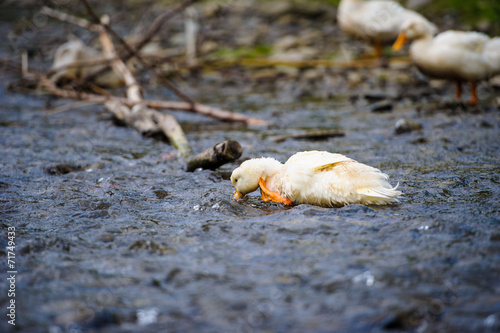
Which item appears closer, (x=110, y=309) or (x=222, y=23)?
(x=110, y=309)

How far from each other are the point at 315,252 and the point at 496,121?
15.4ft

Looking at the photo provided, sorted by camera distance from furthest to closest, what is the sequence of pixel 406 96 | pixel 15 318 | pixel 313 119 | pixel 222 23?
pixel 222 23, pixel 406 96, pixel 313 119, pixel 15 318

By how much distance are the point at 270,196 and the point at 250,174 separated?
24 cm

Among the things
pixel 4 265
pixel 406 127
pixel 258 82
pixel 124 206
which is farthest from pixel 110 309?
pixel 258 82

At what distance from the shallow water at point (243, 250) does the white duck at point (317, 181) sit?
4.5 inches

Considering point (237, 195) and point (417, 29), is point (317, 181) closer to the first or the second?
point (237, 195)

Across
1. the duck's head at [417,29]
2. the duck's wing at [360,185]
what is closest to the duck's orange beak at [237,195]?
the duck's wing at [360,185]

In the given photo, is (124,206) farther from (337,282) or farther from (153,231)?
(337,282)

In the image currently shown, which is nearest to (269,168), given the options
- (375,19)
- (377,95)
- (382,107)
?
(382,107)

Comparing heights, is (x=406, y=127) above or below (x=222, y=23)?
below

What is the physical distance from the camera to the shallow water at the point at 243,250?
2.21 meters

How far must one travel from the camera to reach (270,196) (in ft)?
12.3

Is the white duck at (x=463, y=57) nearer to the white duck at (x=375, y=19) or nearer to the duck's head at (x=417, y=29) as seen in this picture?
the duck's head at (x=417, y=29)

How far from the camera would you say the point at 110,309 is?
7.53 ft
